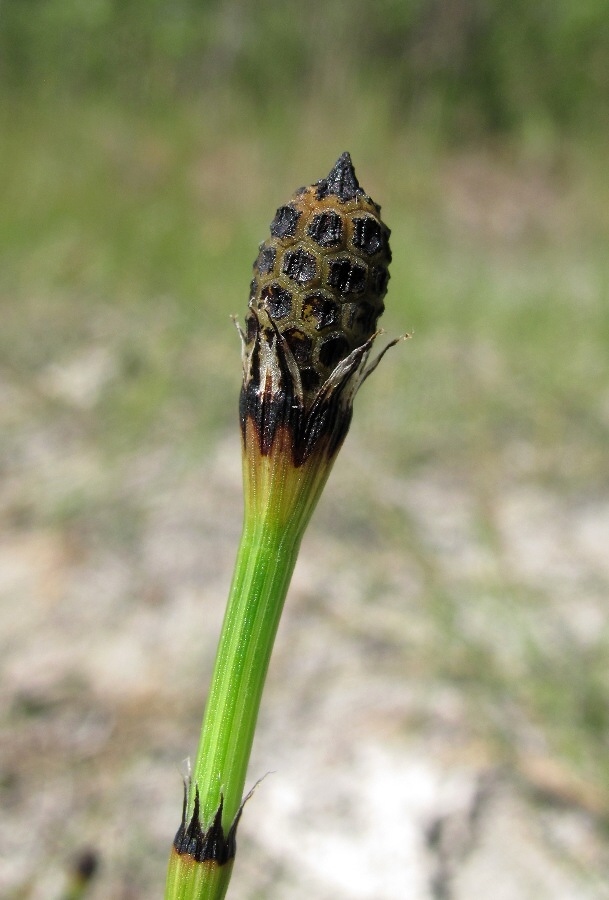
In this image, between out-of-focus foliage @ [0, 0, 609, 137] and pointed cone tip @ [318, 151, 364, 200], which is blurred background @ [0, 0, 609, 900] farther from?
→ pointed cone tip @ [318, 151, 364, 200]

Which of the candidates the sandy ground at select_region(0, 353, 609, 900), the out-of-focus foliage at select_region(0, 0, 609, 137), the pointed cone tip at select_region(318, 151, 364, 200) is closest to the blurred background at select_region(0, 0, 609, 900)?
the sandy ground at select_region(0, 353, 609, 900)

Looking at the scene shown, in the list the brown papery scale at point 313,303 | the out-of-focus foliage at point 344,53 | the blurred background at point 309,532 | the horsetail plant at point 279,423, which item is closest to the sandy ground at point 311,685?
the blurred background at point 309,532

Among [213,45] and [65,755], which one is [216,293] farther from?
[213,45]

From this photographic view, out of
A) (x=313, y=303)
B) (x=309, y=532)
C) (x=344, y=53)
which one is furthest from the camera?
(x=344, y=53)

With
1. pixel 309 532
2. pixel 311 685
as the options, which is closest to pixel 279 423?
pixel 311 685

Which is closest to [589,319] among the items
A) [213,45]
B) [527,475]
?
[527,475]

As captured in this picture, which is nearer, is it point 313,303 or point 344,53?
point 313,303

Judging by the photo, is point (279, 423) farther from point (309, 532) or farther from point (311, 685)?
point (309, 532)
